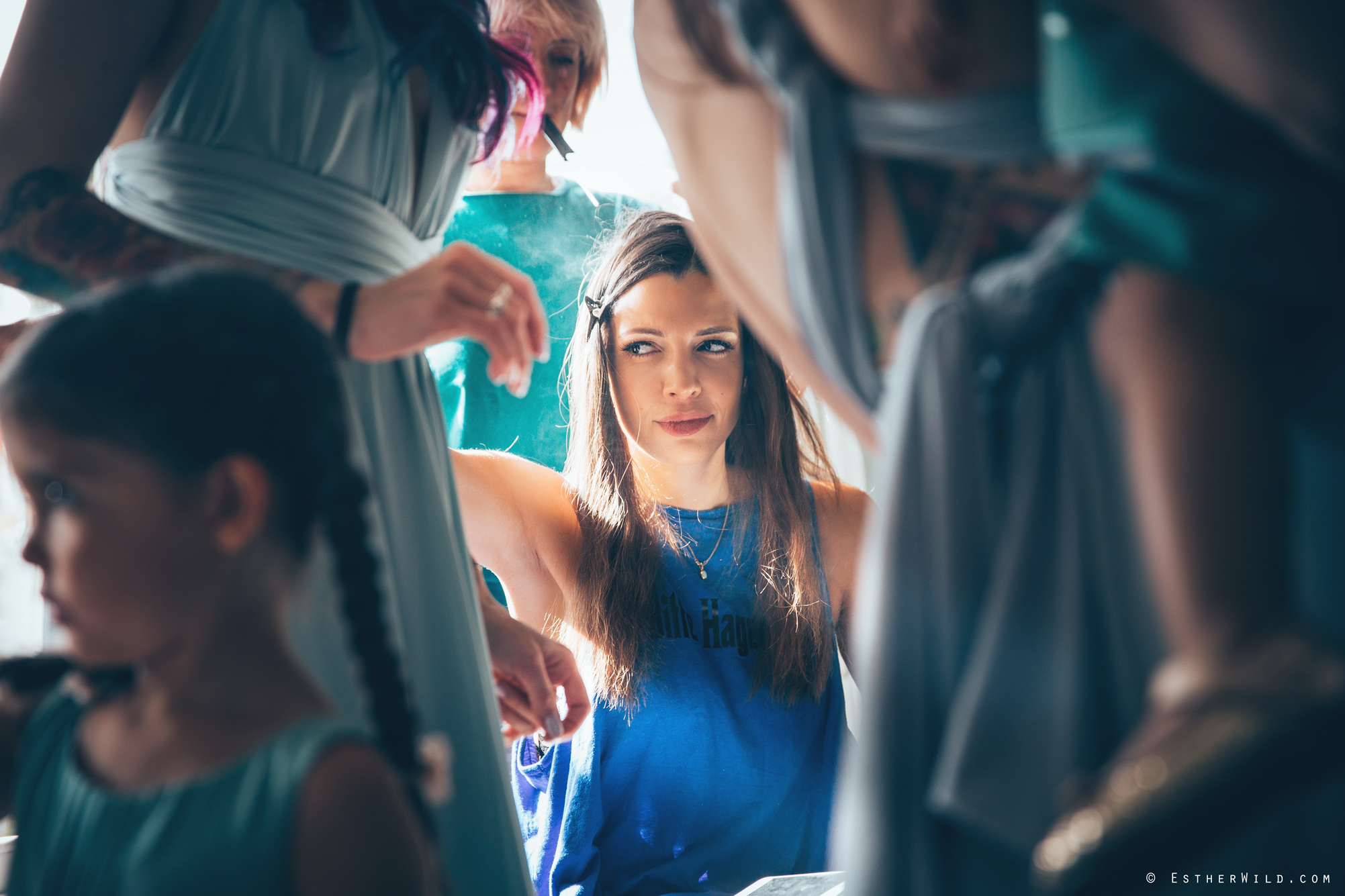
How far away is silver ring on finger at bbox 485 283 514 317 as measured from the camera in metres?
0.73

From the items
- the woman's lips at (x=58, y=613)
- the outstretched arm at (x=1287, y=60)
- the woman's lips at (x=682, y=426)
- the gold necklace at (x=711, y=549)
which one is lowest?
the woman's lips at (x=58, y=613)

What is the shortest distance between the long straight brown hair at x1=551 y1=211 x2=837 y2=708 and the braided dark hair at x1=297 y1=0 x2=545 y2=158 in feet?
2.67

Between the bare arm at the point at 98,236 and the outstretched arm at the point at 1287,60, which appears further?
the bare arm at the point at 98,236

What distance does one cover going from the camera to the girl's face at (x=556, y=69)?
5.91 feet

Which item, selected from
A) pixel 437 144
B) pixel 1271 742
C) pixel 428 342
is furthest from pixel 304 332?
pixel 1271 742

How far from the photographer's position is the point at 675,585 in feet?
5.65

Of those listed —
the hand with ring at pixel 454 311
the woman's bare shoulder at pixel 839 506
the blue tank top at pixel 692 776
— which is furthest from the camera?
the woman's bare shoulder at pixel 839 506

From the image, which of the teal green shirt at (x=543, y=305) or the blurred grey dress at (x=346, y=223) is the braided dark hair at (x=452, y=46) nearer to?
the blurred grey dress at (x=346, y=223)

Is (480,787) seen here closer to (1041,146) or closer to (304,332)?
(304,332)

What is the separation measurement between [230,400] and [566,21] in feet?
4.62

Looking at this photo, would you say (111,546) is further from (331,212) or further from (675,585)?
(675,585)

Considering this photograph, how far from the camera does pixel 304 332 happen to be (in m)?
0.64

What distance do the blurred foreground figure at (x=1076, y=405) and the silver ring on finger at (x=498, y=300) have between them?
8.4 inches

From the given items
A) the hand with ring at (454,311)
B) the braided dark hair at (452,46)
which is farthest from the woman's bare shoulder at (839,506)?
the hand with ring at (454,311)
